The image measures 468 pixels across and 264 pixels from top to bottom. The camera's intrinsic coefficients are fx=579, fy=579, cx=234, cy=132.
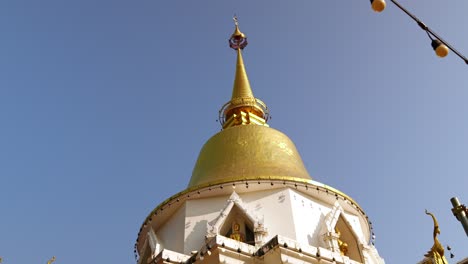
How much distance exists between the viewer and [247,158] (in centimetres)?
1845

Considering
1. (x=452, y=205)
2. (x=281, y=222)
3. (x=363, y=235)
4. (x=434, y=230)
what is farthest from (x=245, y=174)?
(x=452, y=205)

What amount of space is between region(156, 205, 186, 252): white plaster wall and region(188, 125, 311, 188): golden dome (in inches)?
45.3

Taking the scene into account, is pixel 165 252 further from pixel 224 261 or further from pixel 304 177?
pixel 304 177

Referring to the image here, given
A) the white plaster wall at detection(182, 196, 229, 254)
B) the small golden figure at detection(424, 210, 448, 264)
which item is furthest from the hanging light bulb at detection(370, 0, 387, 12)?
the white plaster wall at detection(182, 196, 229, 254)

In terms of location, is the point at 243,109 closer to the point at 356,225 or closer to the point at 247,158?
the point at 247,158

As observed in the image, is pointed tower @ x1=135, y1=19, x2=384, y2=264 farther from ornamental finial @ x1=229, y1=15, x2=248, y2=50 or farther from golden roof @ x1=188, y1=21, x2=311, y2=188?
ornamental finial @ x1=229, y1=15, x2=248, y2=50

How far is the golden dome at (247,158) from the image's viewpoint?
17625mm

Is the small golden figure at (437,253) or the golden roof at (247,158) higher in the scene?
the golden roof at (247,158)

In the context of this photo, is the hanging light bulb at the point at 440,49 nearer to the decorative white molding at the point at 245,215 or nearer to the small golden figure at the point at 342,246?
the decorative white molding at the point at 245,215

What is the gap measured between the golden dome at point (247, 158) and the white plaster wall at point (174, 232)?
3.77 ft

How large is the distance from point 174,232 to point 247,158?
344cm

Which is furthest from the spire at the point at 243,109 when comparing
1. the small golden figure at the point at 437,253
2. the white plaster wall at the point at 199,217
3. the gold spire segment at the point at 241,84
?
the small golden figure at the point at 437,253

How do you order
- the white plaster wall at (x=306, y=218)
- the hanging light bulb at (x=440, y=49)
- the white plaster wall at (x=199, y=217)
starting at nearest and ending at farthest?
the hanging light bulb at (x=440, y=49) < the white plaster wall at (x=306, y=218) < the white plaster wall at (x=199, y=217)

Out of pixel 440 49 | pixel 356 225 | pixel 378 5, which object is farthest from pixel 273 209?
pixel 378 5
